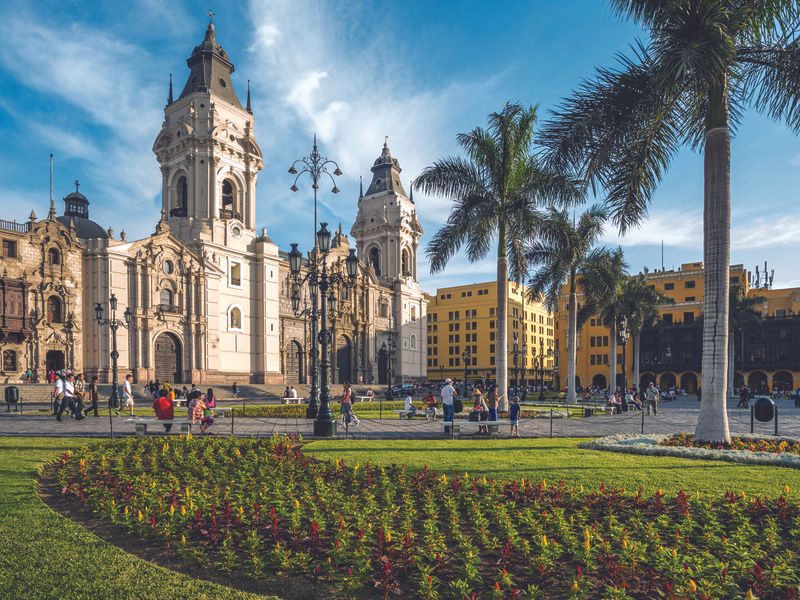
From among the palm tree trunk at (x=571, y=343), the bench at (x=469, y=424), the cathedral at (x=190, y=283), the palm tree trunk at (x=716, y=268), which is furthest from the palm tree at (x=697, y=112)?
the cathedral at (x=190, y=283)

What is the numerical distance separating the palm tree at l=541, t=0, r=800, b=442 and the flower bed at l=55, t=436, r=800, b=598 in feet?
18.8

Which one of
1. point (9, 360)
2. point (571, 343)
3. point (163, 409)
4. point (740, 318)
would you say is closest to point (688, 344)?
point (740, 318)

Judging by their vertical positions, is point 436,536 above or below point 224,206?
below

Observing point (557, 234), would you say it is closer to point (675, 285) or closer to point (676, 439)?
point (676, 439)

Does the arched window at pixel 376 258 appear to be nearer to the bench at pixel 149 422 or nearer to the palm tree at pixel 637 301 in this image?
the palm tree at pixel 637 301

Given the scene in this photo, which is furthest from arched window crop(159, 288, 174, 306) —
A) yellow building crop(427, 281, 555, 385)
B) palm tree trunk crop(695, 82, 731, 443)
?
yellow building crop(427, 281, 555, 385)

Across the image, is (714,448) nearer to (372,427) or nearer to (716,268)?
(716,268)

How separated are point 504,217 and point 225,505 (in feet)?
55.5

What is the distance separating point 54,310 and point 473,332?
2408 inches

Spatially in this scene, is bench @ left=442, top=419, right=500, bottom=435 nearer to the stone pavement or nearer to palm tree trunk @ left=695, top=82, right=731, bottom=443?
the stone pavement

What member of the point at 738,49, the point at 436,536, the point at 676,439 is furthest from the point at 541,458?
the point at 738,49

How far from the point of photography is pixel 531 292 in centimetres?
3194

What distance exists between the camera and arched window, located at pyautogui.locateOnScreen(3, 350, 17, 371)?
33.7 metres

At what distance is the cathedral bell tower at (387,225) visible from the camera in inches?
2616
